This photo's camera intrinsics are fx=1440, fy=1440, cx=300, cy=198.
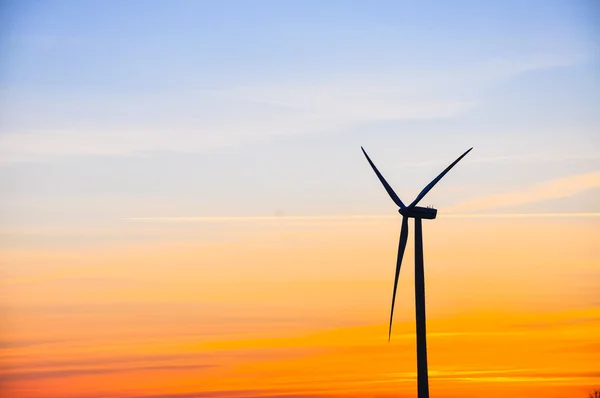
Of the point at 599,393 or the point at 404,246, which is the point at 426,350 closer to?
the point at 404,246

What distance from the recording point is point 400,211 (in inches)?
5295

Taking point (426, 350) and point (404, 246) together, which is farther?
point (404, 246)

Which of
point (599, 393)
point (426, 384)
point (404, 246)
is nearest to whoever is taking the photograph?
point (426, 384)

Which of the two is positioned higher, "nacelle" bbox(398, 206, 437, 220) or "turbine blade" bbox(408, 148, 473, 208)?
"turbine blade" bbox(408, 148, 473, 208)

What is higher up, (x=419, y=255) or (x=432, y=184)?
(x=432, y=184)

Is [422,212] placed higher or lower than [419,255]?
higher

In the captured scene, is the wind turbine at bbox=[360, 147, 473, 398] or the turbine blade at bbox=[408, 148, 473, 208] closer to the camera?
the wind turbine at bbox=[360, 147, 473, 398]

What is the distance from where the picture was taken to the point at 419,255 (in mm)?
132875

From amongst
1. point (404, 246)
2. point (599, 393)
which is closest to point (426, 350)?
point (404, 246)

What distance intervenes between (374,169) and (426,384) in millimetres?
22063

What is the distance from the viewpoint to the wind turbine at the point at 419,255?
424ft

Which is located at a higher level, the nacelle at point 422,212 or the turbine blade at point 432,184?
the turbine blade at point 432,184

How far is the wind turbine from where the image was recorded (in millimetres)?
129375

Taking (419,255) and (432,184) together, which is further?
(432,184)
